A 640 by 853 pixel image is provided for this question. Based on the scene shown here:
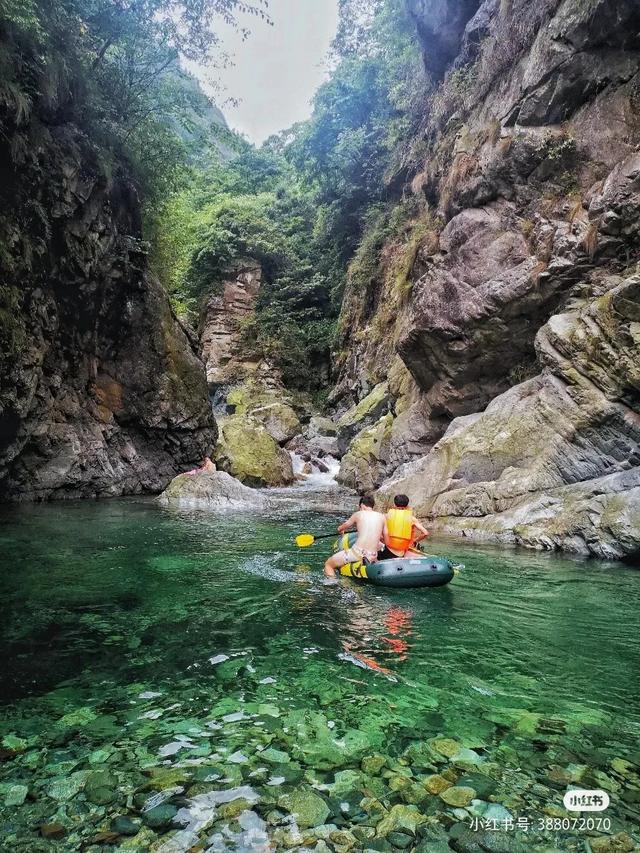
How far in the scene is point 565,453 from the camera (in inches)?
424

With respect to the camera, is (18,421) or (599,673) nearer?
(599,673)

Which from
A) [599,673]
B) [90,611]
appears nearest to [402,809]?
[599,673]

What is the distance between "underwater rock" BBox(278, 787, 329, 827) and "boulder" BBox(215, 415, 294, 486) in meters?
18.0

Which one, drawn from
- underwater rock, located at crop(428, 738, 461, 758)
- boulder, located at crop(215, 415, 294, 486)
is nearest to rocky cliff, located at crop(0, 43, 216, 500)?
boulder, located at crop(215, 415, 294, 486)

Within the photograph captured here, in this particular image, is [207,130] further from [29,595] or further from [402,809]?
[402,809]

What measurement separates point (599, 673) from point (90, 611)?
16.2 ft

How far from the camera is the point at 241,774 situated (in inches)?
114

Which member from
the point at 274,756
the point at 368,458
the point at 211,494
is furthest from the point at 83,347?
the point at 274,756

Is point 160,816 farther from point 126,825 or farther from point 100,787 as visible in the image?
point 100,787

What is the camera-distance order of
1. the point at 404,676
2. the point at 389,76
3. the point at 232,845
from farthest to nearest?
the point at 389,76
the point at 404,676
the point at 232,845

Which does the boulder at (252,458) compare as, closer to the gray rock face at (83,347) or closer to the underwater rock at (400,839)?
the gray rock face at (83,347)

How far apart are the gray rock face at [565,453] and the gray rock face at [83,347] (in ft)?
33.2

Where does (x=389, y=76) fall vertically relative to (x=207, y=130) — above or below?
above

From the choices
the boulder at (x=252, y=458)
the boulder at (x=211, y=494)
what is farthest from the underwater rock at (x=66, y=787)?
the boulder at (x=252, y=458)
